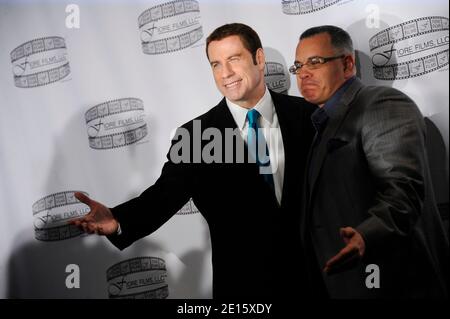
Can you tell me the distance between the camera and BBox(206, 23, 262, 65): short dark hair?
8.50 feet

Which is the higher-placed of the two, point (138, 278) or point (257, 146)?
point (257, 146)

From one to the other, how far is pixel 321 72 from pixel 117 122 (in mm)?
979

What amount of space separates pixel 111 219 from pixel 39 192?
41 centimetres

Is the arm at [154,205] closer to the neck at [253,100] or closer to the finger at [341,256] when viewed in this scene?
the neck at [253,100]

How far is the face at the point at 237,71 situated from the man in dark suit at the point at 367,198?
26cm

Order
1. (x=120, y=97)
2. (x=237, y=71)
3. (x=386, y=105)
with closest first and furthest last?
(x=386, y=105), (x=237, y=71), (x=120, y=97)

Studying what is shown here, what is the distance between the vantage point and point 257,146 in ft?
8.42

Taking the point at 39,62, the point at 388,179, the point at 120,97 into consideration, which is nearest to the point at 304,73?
the point at 388,179

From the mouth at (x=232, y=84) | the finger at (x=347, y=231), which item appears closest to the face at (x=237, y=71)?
the mouth at (x=232, y=84)

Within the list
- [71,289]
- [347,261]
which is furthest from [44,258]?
[347,261]

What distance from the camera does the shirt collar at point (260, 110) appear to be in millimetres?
2586

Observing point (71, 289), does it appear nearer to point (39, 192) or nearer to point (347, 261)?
point (39, 192)

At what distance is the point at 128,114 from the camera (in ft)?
8.75

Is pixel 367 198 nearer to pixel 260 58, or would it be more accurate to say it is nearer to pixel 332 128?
pixel 332 128
